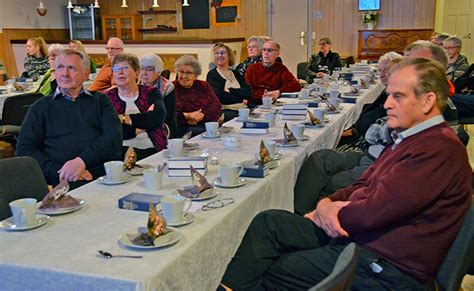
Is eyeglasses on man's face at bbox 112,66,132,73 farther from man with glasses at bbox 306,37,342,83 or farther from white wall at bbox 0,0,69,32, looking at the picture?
white wall at bbox 0,0,69,32

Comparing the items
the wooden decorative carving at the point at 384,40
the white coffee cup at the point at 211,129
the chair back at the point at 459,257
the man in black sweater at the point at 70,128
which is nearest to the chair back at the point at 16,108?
the man in black sweater at the point at 70,128

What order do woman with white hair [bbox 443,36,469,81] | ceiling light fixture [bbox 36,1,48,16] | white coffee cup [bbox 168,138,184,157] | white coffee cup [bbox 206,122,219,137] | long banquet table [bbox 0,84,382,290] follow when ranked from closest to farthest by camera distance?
long banquet table [bbox 0,84,382,290] < white coffee cup [bbox 168,138,184,157] < white coffee cup [bbox 206,122,219,137] < woman with white hair [bbox 443,36,469,81] < ceiling light fixture [bbox 36,1,48,16]

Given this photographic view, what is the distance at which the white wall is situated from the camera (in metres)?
11.4

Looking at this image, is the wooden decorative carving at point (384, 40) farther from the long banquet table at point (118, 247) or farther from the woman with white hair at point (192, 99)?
the long banquet table at point (118, 247)

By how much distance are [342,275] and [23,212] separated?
1019mm

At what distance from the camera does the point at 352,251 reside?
1.17 metres

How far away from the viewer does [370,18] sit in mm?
11258

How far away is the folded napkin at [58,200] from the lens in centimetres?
178

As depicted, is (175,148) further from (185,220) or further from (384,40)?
(384,40)

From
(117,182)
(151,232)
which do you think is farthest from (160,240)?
(117,182)

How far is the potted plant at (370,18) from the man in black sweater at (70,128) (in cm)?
928

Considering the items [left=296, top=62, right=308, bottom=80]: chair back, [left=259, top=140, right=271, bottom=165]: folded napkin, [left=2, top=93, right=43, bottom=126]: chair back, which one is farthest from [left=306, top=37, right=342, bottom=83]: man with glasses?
[left=259, top=140, right=271, bottom=165]: folded napkin

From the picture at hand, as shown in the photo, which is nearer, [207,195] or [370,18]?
[207,195]

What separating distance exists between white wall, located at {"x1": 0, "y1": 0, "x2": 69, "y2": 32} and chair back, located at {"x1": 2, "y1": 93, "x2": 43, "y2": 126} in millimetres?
7481
